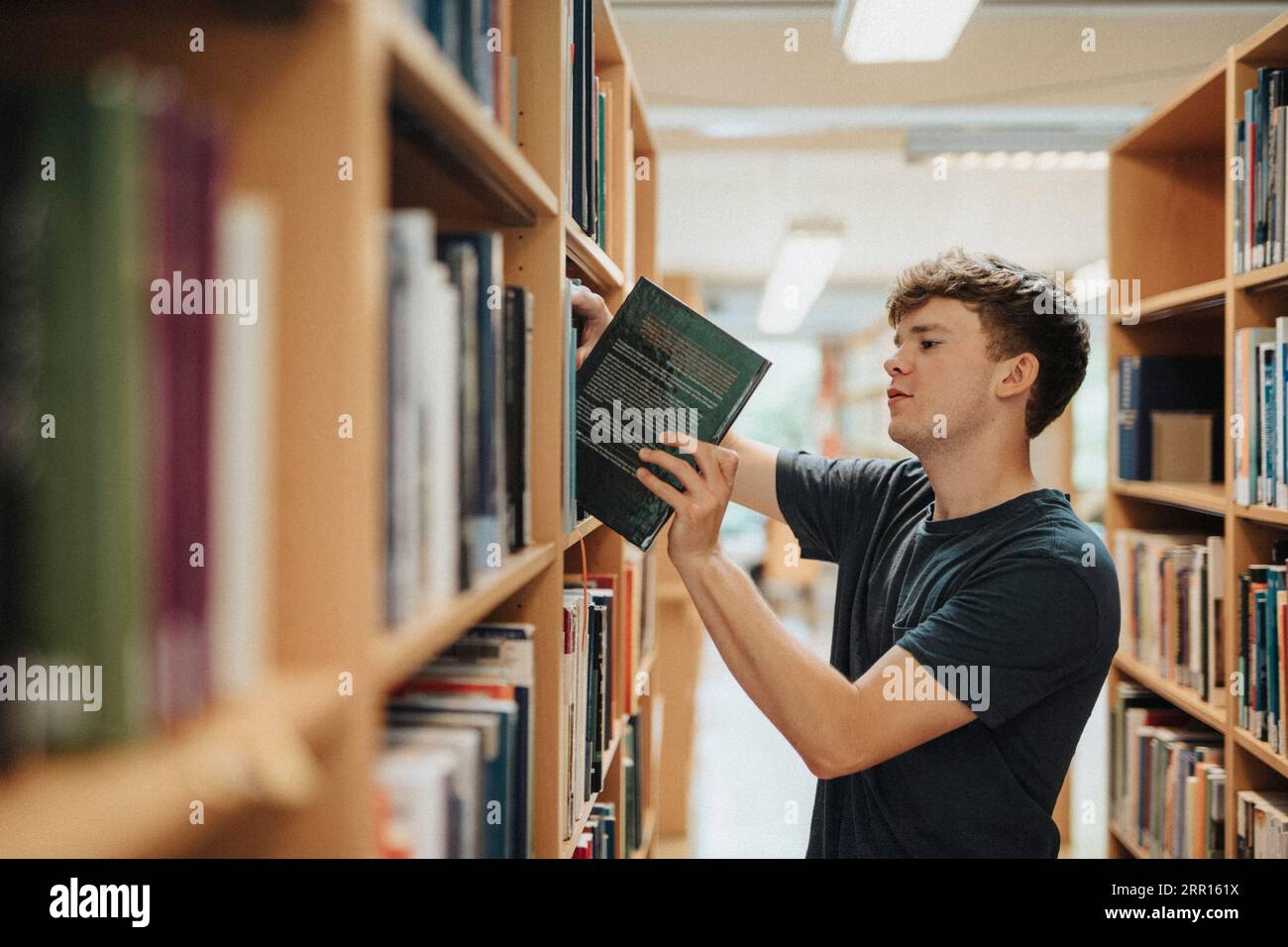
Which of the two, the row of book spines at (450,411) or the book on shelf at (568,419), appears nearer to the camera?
the row of book spines at (450,411)

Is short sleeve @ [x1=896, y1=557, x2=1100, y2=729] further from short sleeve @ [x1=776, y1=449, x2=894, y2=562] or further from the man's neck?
short sleeve @ [x1=776, y1=449, x2=894, y2=562]

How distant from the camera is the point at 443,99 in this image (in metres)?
0.63

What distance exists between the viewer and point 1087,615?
1.37m

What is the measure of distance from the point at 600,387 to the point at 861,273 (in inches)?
261

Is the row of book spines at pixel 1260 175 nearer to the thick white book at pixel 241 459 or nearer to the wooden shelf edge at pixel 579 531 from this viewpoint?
the wooden shelf edge at pixel 579 531

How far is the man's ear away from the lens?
1.62 metres

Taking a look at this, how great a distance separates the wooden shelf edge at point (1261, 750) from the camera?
5.29 feet

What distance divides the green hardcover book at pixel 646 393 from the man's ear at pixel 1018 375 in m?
0.62

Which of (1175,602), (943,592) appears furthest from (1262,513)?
(943,592)

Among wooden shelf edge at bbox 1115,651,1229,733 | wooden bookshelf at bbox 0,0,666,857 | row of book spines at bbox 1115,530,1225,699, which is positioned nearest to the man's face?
row of book spines at bbox 1115,530,1225,699

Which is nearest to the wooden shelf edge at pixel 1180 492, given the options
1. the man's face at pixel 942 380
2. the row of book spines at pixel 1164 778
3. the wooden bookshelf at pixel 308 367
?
the row of book spines at pixel 1164 778

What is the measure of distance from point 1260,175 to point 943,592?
42.3 inches

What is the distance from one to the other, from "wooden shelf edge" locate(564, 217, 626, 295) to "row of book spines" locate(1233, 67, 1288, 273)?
121 cm

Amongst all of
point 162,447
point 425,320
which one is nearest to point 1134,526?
point 425,320
